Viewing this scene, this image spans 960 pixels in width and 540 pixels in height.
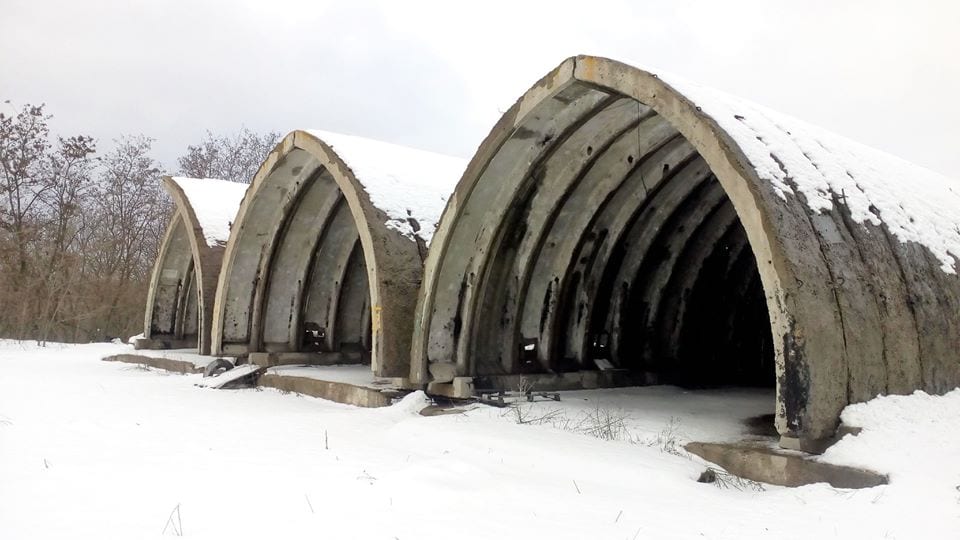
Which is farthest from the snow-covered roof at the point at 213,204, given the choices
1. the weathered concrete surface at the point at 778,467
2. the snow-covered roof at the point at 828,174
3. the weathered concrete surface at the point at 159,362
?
the weathered concrete surface at the point at 778,467

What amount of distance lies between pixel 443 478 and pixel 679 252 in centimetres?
564

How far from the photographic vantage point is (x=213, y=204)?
1634 cm

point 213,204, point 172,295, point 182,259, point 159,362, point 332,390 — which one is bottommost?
point 332,390

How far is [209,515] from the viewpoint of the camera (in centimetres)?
408

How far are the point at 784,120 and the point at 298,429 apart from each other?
215 inches

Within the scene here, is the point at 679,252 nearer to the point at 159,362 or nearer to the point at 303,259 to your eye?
the point at 303,259

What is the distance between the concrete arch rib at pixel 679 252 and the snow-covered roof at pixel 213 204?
765 centimetres

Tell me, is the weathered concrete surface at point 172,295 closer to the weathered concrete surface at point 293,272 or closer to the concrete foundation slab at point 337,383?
the weathered concrete surface at point 293,272

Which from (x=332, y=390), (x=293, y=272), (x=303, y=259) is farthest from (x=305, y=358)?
(x=332, y=390)

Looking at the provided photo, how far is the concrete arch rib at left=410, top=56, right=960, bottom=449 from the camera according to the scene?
538 centimetres

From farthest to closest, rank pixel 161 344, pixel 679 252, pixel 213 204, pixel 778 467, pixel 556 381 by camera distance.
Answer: pixel 161 344 → pixel 213 204 → pixel 679 252 → pixel 556 381 → pixel 778 467

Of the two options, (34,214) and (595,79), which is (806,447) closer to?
(595,79)

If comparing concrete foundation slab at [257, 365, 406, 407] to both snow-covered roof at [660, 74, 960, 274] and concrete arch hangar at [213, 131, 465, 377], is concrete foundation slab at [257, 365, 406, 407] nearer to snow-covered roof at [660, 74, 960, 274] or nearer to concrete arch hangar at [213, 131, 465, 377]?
concrete arch hangar at [213, 131, 465, 377]

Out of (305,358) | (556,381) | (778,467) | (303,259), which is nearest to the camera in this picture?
(778,467)
